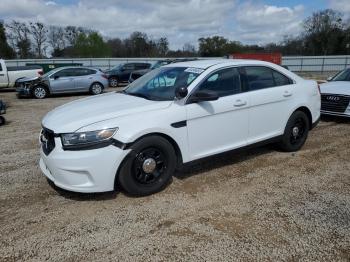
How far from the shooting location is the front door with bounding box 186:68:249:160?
445 cm

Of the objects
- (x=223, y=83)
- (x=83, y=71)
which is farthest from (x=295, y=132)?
(x=83, y=71)

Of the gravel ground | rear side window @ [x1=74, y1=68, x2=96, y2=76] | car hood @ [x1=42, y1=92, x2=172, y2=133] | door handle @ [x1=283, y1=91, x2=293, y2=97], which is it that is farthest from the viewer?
rear side window @ [x1=74, y1=68, x2=96, y2=76]

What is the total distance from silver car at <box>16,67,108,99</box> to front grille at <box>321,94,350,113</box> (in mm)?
11227

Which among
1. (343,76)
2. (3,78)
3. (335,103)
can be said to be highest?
(343,76)

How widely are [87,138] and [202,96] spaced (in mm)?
1513

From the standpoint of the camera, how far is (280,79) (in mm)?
5598

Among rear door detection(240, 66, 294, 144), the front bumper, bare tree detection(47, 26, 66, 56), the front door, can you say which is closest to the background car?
rear door detection(240, 66, 294, 144)

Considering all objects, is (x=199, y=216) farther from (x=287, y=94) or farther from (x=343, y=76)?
(x=343, y=76)

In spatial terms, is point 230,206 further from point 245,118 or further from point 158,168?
point 245,118

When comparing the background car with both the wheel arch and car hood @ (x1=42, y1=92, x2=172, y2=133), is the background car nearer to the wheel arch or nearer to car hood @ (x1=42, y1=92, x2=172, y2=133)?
the wheel arch

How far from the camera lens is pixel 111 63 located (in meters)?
33.4

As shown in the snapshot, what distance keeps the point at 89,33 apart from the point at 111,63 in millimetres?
35433

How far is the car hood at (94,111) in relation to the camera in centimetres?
393

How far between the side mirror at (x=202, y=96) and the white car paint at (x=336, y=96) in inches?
202
